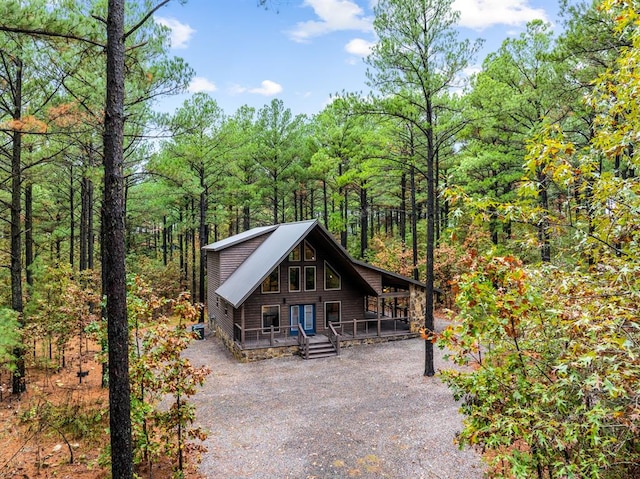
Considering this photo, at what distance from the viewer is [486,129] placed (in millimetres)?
15930

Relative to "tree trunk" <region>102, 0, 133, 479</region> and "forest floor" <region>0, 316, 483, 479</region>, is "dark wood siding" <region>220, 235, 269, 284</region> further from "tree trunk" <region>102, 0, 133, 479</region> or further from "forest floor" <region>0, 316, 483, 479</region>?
"tree trunk" <region>102, 0, 133, 479</region>

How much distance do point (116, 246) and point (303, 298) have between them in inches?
450

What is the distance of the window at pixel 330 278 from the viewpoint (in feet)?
51.6

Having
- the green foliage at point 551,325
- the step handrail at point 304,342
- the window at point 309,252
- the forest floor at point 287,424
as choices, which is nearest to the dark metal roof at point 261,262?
the window at point 309,252

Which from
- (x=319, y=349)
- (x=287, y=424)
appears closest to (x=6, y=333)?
(x=287, y=424)

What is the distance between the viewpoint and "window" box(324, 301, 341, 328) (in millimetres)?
15797

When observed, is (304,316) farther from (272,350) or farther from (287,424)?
(287,424)

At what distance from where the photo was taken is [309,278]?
15.5 metres

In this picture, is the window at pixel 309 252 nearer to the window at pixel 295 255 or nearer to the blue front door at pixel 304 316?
the window at pixel 295 255

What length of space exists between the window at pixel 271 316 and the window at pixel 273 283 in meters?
0.66

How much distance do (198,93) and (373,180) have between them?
1090cm

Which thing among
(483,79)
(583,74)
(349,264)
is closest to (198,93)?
(349,264)

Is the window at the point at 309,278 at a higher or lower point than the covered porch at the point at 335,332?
higher

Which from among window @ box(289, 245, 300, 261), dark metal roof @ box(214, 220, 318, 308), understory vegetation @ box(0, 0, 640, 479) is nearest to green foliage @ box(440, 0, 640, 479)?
understory vegetation @ box(0, 0, 640, 479)
